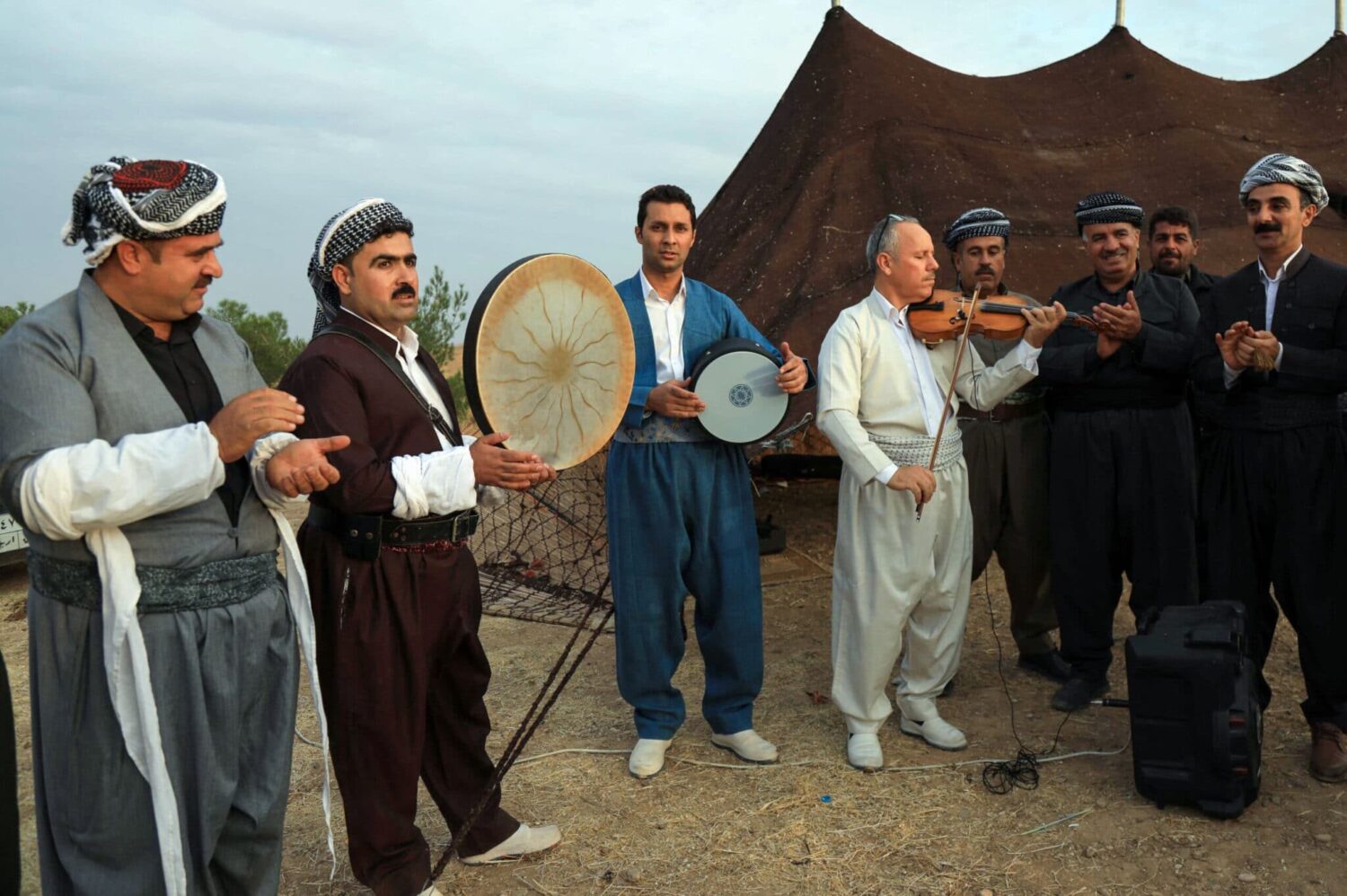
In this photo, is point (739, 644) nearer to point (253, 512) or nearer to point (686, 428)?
point (686, 428)

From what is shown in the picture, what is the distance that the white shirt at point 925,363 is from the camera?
11.3 feet

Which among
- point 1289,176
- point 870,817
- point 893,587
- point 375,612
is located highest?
point 1289,176

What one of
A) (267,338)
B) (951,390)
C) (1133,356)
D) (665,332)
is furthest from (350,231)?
(267,338)

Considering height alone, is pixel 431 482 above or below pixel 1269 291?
below

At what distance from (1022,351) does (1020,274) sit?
2.57 meters

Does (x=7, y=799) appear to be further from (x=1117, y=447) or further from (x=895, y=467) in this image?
(x=1117, y=447)

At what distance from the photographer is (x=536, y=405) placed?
2586mm

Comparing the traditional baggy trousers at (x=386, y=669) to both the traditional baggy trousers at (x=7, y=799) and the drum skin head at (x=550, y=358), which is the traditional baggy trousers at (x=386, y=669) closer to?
the drum skin head at (x=550, y=358)

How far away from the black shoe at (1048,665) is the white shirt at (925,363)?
4.29ft

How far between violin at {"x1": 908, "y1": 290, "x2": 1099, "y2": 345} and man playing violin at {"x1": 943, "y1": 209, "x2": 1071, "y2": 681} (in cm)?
43

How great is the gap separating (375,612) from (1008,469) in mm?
2620

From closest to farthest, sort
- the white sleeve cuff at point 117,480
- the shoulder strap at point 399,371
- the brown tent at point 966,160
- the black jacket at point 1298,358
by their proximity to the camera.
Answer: the white sleeve cuff at point 117,480
the shoulder strap at point 399,371
the black jacket at point 1298,358
the brown tent at point 966,160

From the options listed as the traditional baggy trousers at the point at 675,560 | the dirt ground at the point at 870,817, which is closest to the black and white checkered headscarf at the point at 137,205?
the traditional baggy trousers at the point at 675,560

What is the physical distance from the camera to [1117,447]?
3727mm
